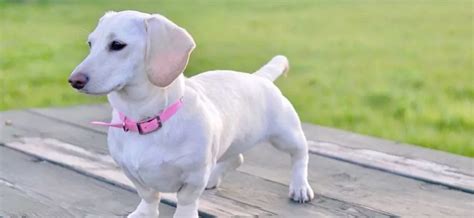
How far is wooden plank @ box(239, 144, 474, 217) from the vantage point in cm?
243

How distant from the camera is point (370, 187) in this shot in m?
2.64

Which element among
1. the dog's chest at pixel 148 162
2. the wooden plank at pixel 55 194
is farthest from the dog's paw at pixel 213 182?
the dog's chest at pixel 148 162

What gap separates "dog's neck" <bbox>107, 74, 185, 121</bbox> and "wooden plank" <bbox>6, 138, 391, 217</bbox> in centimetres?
47

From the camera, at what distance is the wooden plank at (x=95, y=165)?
2.38 meters

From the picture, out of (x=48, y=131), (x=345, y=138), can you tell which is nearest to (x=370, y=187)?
(x=345, y=138)

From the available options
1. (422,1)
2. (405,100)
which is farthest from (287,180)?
(422,1)

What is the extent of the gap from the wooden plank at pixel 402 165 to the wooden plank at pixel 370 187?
4 centimetres

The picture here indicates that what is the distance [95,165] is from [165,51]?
3.54 ft

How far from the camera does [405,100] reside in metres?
4.65

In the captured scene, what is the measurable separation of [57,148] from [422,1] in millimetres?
7437

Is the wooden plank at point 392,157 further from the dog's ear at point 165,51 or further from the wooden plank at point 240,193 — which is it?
the dog's ear at point 165,51

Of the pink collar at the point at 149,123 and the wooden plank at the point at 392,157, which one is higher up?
the pink collar at the point at 149,123

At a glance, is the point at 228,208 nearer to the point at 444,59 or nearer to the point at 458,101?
the point at 458,101

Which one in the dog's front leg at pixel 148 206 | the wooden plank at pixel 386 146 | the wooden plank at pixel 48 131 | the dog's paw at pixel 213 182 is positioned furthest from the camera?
the wooden plank at pixel 48 131
